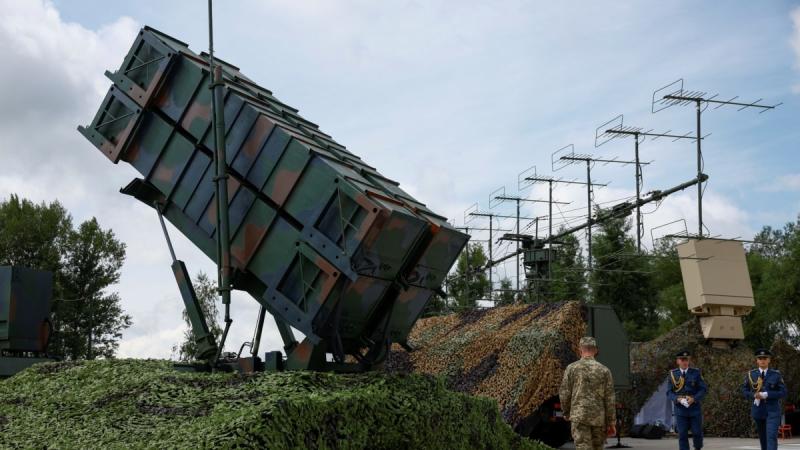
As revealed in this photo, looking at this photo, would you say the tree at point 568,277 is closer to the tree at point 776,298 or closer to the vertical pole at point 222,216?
the tree at point 776,298

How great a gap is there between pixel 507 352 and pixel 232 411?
10742mm

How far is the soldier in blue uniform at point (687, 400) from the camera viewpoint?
12.9 metres

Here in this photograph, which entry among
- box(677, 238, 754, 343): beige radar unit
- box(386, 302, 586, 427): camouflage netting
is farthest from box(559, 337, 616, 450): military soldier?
box(677, 238, 754, 343): beige radar unit

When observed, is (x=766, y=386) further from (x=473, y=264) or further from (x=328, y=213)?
(x=473, y=264)

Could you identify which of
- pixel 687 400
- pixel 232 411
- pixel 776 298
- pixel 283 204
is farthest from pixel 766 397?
pixel 776 298

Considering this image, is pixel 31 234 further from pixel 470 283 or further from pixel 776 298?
pixel 776 298

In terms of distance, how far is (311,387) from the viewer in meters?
8.17

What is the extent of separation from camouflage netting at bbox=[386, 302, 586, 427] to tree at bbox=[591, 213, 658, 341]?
2034 centimetres

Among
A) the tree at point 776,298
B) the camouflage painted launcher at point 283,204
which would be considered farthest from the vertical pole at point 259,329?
the tree at point 776,298

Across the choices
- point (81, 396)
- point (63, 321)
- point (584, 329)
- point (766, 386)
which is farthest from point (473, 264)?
point (81, 396)

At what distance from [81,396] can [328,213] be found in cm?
314

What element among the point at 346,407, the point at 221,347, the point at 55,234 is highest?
the point at 55,234

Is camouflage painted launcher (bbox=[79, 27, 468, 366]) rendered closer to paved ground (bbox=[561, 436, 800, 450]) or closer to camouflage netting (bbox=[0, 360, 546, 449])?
camouflage netting (bbox=[0, 360, 546, 449])

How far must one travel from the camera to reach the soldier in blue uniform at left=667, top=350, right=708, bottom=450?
1286 cm
